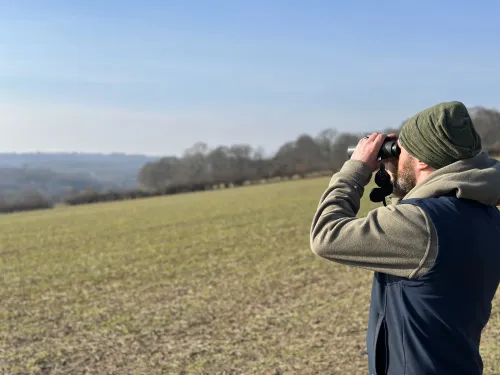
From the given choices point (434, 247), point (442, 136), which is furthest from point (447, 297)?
point (442, 136)

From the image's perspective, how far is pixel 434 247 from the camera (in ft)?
5.92

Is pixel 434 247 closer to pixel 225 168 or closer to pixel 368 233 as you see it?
pixel 368 233

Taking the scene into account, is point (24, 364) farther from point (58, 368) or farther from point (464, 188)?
point (464, 188)

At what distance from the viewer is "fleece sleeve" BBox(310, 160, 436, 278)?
5.96ft

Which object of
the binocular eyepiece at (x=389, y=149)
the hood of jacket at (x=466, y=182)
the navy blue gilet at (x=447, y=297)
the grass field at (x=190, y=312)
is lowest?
the grass field at (x=190, y=312)

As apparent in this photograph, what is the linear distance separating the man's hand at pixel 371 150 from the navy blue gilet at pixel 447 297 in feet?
0.86

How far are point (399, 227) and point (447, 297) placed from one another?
11.9 inches

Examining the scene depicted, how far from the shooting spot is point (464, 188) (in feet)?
6.09

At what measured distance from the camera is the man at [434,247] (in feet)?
5.97

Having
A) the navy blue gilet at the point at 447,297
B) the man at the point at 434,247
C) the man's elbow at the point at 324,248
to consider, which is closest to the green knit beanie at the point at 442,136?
the man at the point at 434,247

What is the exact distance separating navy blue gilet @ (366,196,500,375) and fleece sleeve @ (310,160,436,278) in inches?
1.7

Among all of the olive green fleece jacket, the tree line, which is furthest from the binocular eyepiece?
the tree line

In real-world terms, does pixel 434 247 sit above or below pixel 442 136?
below

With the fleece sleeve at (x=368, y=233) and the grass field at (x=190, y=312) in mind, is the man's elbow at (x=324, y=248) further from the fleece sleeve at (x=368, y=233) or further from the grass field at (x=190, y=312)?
the grass field at (x=190, y=312)
